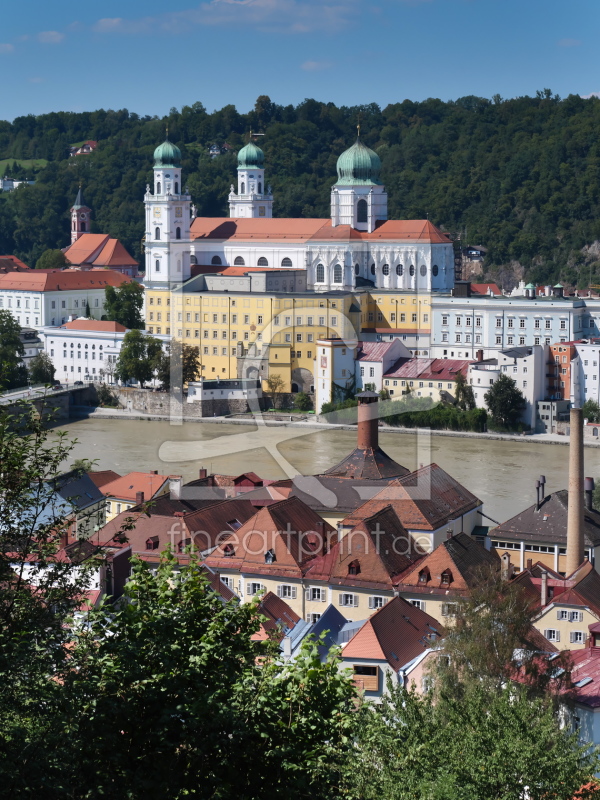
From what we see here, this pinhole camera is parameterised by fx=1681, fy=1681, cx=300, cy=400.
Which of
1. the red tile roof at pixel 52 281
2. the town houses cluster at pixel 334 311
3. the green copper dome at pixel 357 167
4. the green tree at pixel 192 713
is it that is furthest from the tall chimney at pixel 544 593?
the red tile roof at pixel 52 281

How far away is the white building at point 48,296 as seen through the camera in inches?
1662

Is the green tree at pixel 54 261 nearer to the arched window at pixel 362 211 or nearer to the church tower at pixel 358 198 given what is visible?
the church tower at pixel 358 198

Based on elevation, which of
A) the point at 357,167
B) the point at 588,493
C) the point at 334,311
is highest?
the point at 357,167

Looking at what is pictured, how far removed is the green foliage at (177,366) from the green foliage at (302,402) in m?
2.47

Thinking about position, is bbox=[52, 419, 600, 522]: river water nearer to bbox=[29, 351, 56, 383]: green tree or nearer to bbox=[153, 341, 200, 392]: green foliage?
bbox=[153, 341, 200, 392]: green foliage

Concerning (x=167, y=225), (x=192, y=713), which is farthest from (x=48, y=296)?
(x=192, y=713)

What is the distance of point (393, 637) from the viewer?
1226 cm

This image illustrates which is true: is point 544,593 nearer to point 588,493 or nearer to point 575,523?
point 575,523

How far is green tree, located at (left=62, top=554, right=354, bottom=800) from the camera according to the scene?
6.64 meters

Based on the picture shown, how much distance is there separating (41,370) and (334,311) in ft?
21.5

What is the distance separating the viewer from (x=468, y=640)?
10711mm

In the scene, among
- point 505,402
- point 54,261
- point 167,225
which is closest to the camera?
point 505,402

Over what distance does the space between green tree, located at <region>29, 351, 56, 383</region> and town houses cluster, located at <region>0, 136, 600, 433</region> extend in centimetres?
70

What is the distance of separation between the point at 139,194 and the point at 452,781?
57.7 metres
